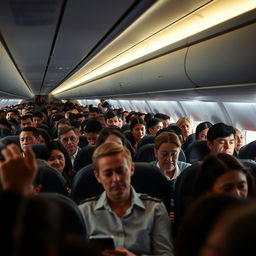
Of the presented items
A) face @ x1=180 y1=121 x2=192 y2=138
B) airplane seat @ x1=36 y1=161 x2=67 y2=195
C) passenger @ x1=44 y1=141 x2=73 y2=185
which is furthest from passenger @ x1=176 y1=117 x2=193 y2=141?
airplane seat @ x1=36 y1=161 x2=67 y2=195

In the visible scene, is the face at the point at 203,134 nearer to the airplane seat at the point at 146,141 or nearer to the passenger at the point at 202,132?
the passenger at the point at 202,132

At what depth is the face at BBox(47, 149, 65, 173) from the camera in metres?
5.46

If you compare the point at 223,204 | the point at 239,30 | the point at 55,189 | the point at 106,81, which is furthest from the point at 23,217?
the point at 106,81

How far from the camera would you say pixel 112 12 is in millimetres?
5227

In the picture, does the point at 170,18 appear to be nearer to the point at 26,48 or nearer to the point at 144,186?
the point at 144,186

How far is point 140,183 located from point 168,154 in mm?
948

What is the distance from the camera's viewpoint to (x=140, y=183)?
446 centimetres

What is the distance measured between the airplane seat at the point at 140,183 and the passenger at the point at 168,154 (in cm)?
75

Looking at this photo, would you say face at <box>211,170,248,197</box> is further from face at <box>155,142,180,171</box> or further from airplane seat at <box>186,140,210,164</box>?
airplane seat at <box>186,140,210,164</box>

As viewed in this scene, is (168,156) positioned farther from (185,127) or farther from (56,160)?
(185,127)

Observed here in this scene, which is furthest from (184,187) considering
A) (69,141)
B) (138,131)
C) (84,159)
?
(138,131)

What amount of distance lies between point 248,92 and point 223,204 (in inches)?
172

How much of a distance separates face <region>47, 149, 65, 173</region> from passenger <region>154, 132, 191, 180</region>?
1.01 m

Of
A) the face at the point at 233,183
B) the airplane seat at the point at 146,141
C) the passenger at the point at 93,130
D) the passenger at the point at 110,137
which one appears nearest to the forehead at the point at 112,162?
the face at the point at 233,183
